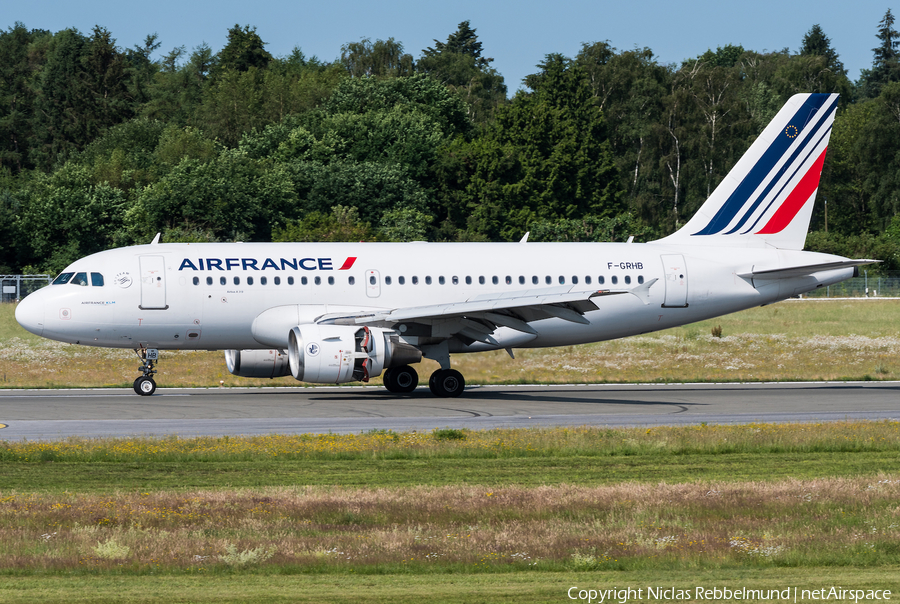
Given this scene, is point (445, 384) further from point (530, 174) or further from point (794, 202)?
point (530, 174)

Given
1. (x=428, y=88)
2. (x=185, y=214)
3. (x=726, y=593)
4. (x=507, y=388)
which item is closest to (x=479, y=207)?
(x=428, y=88)

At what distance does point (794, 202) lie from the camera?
127 feet

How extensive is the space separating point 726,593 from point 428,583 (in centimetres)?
301

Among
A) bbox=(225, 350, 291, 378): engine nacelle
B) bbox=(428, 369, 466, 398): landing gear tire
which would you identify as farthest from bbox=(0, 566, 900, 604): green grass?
bbox=(225, 350, 291, 378): engine nacelle

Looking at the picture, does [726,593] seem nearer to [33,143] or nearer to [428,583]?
[428,583]

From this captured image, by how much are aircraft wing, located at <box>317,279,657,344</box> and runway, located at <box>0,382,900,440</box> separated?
2.19m

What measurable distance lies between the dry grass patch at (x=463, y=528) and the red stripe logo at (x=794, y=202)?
22057mm

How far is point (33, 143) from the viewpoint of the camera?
135 metres

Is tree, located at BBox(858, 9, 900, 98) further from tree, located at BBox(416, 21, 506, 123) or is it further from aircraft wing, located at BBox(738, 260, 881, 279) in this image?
aircraft wing, located at BBox(738, 260, 881, 279)

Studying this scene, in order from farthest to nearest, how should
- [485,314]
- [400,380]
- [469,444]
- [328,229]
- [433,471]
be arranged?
1. [328,229]
2. [400,380]
3. [485,314]
4. [469,444]
5. [433,471]

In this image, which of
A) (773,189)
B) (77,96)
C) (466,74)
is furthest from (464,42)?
(773,189)

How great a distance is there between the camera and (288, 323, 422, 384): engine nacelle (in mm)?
30172

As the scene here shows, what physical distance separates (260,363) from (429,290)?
564 centimetres

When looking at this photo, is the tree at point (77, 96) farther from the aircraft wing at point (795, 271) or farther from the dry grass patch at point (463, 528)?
the dry grass patch at point (463, 528)
